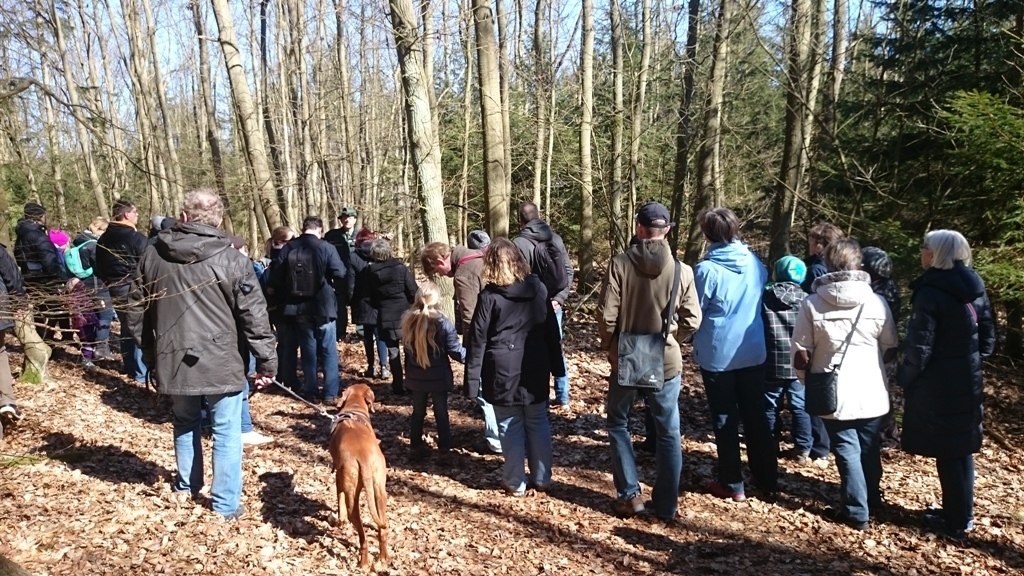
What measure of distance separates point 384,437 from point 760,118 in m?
15.7

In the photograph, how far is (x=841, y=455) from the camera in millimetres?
4578

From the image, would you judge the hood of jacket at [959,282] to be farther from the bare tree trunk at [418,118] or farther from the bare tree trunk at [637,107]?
the bare tree trunk at [637,107]

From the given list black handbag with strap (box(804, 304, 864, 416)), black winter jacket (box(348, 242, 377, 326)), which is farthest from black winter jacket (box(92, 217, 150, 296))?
black handbag with strap (box(804, 304, 864, 416))

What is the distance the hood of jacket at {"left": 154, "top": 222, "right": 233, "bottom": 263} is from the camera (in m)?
4.27

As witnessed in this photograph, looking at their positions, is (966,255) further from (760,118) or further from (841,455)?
(760,118)

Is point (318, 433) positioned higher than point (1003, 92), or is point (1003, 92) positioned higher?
point (1003, 92)

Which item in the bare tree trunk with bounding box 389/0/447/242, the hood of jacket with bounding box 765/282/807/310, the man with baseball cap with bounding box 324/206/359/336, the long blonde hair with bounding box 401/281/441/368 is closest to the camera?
the hood of jacket with bounding box 765/282/807/310

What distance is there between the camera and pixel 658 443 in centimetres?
468

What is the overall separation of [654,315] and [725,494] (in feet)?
5.60

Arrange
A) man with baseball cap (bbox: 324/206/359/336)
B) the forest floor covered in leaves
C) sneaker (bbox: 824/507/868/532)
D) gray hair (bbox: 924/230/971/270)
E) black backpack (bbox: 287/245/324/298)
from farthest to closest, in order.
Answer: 1. man with baseball cap (bbox: 324/206/359/336)
2. black backpack (bbox: 287/245/324/298)
3. sneaker (bbox: 824/507/868/532)
4. gray hair (bbox: 924/230/971/270)
5. the forest floor covered in leaves

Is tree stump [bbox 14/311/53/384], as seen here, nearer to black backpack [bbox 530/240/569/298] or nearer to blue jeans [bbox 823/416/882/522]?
black backpack [bbox 530/240/569/298]

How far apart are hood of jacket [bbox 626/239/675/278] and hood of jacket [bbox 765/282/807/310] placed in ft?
4.74

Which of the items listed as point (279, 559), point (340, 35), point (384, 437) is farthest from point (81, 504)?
point (340, 35)

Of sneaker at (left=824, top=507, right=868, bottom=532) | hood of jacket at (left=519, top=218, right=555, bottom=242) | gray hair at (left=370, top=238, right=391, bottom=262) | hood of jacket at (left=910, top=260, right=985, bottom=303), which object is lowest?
sneaker at (left=824, top=507, right=868, bottom=532)
